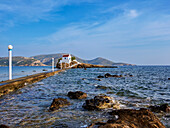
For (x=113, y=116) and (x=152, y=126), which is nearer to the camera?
(x=152, y=126)

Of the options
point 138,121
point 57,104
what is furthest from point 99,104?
point 138,121

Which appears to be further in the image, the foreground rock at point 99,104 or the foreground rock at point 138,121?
the foreground rock at point 99,104

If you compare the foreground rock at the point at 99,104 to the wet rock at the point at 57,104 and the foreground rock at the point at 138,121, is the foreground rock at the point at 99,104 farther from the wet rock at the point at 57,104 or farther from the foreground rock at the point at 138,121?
the foreground rock at the point at 138,121

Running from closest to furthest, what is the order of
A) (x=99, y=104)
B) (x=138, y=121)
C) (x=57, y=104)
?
(x=138, y=121) → (x=99, y=104) → (x=57, y=104)

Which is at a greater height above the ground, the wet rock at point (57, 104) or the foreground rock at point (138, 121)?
the foreground rock at point (138, 121)

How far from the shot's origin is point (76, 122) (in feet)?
19.3

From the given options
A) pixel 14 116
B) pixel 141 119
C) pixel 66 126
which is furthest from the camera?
pixel 14 116

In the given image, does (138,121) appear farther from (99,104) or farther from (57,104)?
(57,104)

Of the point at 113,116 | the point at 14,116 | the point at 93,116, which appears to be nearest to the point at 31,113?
the point at 14,116

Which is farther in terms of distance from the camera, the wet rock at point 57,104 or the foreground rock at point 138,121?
the wet rock at point 57,104

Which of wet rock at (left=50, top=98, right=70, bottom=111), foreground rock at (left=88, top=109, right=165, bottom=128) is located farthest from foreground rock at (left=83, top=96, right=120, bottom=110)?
foreground rock at (left=88, top=109, right=165, bottom=128)

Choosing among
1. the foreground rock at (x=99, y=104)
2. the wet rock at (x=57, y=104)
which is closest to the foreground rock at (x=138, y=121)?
the foreground rock at (x=99, y=104)

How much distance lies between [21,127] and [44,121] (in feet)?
3.17

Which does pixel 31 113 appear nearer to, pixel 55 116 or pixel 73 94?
pixel 55 116
